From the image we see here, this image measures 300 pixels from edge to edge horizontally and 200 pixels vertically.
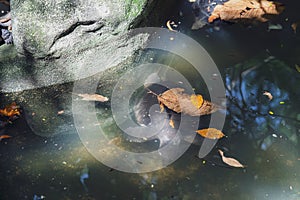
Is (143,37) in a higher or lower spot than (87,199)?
higher

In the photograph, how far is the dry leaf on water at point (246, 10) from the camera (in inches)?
146

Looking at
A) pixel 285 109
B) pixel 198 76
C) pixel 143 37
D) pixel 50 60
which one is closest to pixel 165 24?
pixel 143 37

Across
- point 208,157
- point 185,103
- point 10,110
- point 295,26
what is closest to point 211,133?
point 208,157

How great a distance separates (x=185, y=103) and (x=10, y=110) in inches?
47.7

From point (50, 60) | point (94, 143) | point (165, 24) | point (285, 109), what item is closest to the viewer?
point (94, 143)

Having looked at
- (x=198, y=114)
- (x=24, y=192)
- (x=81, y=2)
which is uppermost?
(x=81, y=2)

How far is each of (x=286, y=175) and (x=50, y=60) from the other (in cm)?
181

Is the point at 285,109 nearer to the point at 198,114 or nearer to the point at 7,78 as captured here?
the point at 198,114

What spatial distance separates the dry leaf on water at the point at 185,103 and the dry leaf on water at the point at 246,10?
1.09m

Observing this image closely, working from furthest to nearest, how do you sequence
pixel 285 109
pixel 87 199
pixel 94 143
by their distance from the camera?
pixel 285 109, pixel 94 143, pixel 87 199

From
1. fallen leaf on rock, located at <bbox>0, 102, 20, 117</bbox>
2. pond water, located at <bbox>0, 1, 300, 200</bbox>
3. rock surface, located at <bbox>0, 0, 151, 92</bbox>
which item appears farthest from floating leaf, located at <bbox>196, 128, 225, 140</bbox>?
fallen leaf on rock, located at <bbox>0, 102, 20, 117</bbox>

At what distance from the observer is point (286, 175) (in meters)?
2.44

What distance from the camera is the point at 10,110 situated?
2863 millimetres

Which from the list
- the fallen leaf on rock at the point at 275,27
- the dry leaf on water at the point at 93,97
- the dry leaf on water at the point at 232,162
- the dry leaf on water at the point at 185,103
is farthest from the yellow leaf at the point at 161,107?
the fallen leaf on rock at the point at 275,27
